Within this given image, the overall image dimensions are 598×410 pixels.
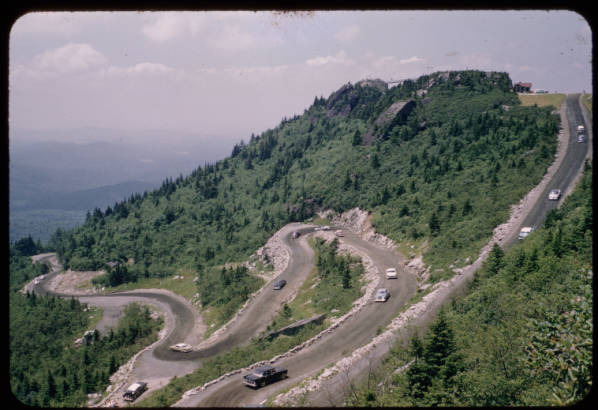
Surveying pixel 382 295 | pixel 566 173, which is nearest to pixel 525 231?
pixel 382 295

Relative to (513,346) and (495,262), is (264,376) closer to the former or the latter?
(513,346)

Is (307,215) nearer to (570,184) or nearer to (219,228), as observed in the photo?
(219,228)

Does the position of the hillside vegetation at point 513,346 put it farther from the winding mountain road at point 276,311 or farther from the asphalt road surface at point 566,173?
the asphalt road surface at point 566,173

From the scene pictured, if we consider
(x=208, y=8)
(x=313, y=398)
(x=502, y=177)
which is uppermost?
(x=208, y=8)

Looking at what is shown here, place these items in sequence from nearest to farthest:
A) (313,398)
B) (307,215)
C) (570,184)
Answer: (313,398), (570,184), (307,215)

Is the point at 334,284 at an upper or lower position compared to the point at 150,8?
lower

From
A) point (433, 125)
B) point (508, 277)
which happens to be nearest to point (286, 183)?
point (433, 125)

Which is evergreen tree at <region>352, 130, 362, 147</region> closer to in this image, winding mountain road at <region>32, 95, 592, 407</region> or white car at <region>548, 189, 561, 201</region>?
winding mountain road at <region>32, 95, 592, 407</region>
